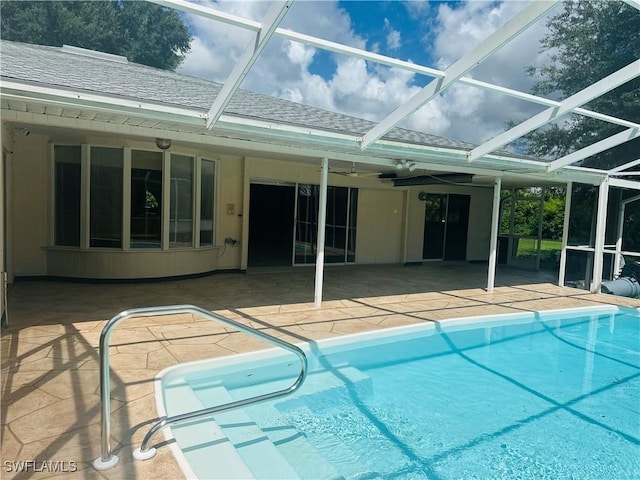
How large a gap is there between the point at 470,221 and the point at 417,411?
37.3ft

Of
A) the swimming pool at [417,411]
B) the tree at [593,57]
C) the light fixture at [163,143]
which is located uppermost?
the tree at [593,57]

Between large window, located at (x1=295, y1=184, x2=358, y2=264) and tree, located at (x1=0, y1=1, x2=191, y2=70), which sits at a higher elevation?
tree, located at (x1=0, y1=1, x2=191, y2=70)

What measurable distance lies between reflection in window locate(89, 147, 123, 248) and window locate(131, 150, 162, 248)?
255 millimetres

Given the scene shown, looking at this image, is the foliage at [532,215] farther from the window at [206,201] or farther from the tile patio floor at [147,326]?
the window at [206,201]

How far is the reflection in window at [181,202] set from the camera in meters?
8.70

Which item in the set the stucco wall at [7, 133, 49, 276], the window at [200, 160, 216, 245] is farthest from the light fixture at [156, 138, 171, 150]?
the stucco wall at [7, 133, 49, 276]

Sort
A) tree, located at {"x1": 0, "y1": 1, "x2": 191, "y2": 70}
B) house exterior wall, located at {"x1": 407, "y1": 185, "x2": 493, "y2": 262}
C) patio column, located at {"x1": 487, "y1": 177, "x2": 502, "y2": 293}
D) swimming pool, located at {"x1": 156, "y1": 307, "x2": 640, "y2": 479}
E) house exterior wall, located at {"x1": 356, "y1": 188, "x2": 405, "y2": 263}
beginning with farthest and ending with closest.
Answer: tree, located at {"x1": 0, "y1": 1, "x2": 191, "y2": 70}, house exterior wall, located at {"x1": 407, "y1": 185, "x2": 493, "y2": 262}, house exterior wall, located at {"x1": 356, "y1": 188, "x2": 405, "y2": 263}, patio column, located at {"x1": 487, "y1": 177, "x2": 502, "y2": 293}, swimming pool, located at {"x1": 156, "y1": 307, "x2": 640, "y2": 479}

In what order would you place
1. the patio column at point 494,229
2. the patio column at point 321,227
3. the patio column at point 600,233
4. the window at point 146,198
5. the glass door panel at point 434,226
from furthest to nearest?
the glass door panel at point 434,226
the patio column at point 600,233
the patio column at point 494,229
the window at point 146,198
the patio column at point 321,227

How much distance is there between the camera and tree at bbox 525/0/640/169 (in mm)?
7180

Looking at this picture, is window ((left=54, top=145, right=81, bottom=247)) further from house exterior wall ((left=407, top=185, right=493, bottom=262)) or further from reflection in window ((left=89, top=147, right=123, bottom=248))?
house exterior wall ((left=407, top=185, right=493, bottom=262))

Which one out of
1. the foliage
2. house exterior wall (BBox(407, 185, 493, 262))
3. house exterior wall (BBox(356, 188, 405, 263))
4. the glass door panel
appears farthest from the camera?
the foliage

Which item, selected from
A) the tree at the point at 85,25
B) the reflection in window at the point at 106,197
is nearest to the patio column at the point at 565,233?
the reflection in window at the point at 106,197

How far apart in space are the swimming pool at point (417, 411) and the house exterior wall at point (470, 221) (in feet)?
22.5

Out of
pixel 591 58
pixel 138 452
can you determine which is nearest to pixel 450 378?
pixel 138 452
